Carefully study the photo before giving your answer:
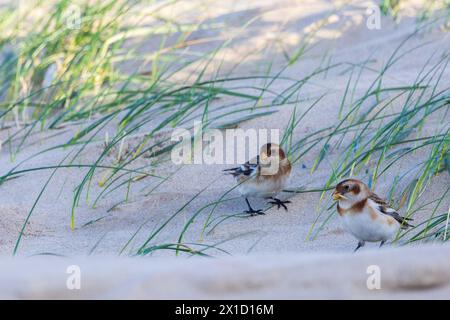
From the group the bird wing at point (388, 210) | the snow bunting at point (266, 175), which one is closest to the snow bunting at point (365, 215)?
the bird wing at point (388, 210)

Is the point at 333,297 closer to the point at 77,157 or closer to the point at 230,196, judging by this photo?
the point at 230,196

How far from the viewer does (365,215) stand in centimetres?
345

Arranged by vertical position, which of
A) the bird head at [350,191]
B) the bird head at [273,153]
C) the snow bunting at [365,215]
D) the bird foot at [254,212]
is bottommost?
the snow bunting at [365,215]

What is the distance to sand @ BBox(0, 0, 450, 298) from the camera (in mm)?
1781

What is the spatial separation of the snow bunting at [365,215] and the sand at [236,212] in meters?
0.10

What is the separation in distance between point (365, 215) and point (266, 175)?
0.64m

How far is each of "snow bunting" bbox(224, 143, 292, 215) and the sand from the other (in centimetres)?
10

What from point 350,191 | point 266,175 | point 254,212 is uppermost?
point 266,175

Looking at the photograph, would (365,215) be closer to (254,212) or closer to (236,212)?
(254,212)

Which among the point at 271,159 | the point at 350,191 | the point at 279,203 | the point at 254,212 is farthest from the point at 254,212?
the point at 350,191

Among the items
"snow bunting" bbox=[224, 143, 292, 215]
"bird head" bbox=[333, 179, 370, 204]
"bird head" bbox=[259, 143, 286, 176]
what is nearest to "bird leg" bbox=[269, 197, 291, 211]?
"snow bunting" bbox=[224, 143, 292, 215]

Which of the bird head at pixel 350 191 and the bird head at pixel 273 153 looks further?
the bird head at pixel 273 153

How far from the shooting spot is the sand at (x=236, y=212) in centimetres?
178

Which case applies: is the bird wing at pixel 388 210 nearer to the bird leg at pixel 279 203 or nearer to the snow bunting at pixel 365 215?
the snow bunting at pixel 365 215
